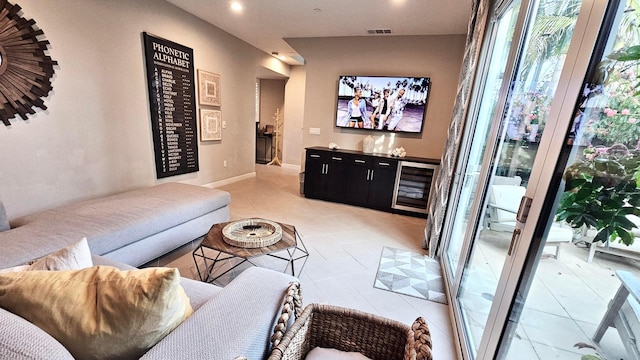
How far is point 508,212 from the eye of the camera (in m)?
1.42

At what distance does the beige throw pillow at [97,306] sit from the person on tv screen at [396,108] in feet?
13.6

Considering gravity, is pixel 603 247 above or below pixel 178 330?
above

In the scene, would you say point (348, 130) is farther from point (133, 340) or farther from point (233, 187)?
point (133, 340)

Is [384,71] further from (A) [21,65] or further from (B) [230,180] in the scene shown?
(A) [21,65]

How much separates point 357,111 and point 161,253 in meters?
3.56

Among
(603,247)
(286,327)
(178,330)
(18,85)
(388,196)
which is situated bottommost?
(388,196)

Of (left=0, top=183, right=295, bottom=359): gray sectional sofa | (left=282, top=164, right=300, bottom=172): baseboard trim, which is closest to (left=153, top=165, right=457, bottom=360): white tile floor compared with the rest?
(left=0, top=183, right=295, bottom=359): gray sectional sofa

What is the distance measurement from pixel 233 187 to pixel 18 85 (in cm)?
301

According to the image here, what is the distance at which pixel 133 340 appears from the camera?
727mm

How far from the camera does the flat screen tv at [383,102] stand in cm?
413

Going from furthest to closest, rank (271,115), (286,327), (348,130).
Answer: (271,115)
(348,130)
(286,327)

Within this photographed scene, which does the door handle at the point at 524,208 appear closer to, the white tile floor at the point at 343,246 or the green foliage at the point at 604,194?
the green foliage at the point at 604,194

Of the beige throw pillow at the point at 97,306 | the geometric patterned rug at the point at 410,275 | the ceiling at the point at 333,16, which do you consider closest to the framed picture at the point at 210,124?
the ceiling at the point at 333,16

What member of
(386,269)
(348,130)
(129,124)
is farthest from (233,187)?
(386,269)
